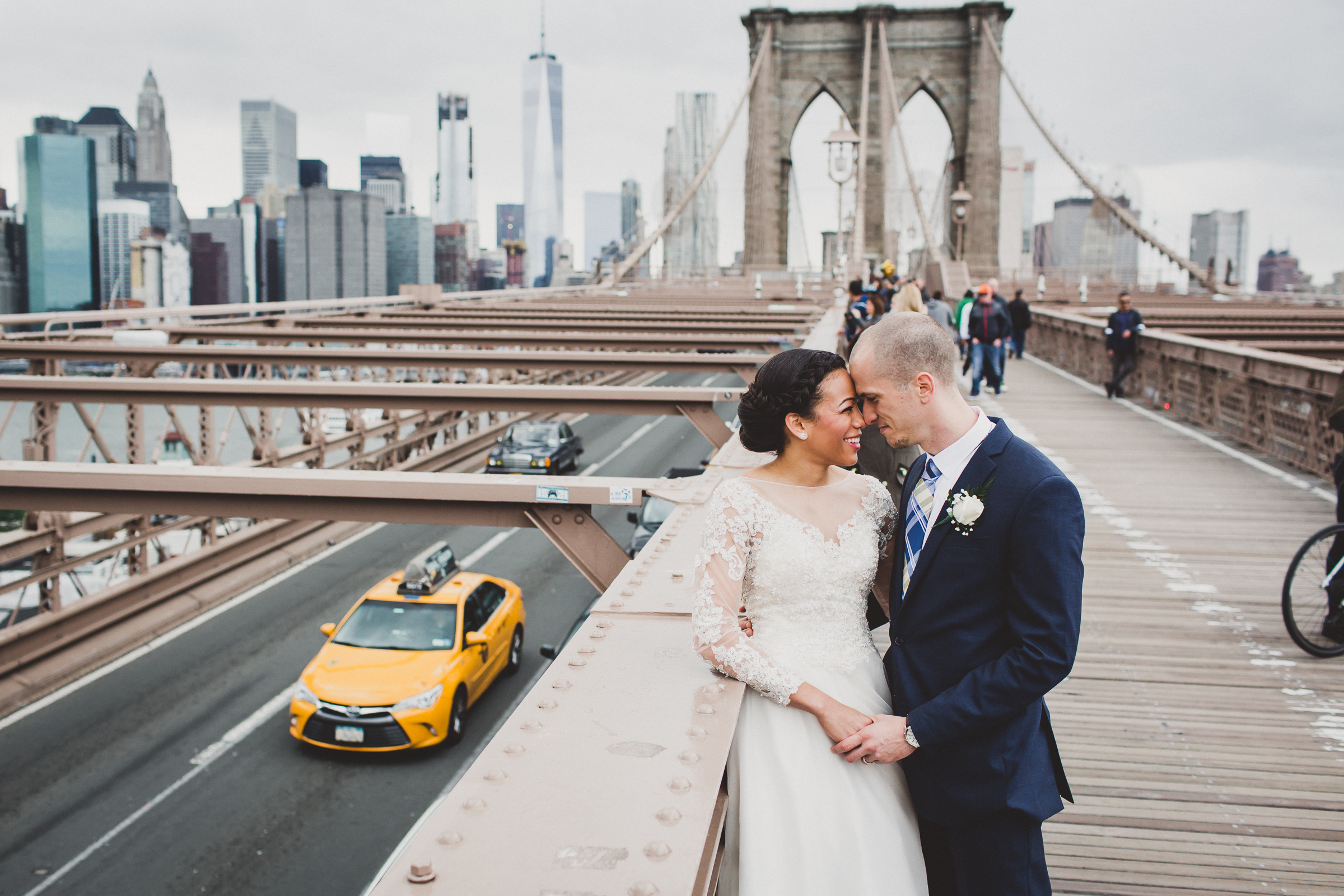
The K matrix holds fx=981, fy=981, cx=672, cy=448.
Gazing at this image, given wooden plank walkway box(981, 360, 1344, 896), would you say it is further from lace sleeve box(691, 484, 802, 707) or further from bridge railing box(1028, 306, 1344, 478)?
bridge railing box(1028, 306, 1344, 478)

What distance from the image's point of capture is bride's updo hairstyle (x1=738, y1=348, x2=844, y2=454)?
2320mm

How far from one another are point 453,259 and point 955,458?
184724 millimetres

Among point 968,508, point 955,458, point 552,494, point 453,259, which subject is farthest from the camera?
point 453,259

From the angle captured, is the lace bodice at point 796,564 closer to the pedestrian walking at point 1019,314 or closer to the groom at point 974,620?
the groom at point 974,620

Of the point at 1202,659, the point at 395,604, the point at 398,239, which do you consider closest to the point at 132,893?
the point at 395,604

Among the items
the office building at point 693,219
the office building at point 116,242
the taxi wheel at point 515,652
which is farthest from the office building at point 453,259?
the taxi wheel at point 515,652

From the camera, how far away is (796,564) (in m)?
2.33

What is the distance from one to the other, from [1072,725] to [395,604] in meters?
10.2

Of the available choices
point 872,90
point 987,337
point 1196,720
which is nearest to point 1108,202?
point 872,90

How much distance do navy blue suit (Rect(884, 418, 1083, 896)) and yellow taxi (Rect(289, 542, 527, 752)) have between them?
10.3 metres

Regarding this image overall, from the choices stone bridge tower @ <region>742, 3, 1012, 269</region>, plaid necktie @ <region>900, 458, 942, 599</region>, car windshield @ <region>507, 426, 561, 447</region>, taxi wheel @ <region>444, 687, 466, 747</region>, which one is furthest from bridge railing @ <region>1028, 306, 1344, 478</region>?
stone bridge tower @ <region>742, 3, 1012, 269</region>

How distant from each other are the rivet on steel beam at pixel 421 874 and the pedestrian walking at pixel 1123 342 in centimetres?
1509

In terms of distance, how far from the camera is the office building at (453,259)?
175 meters

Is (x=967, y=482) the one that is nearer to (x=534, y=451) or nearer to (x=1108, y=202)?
(x=534, y=451)
